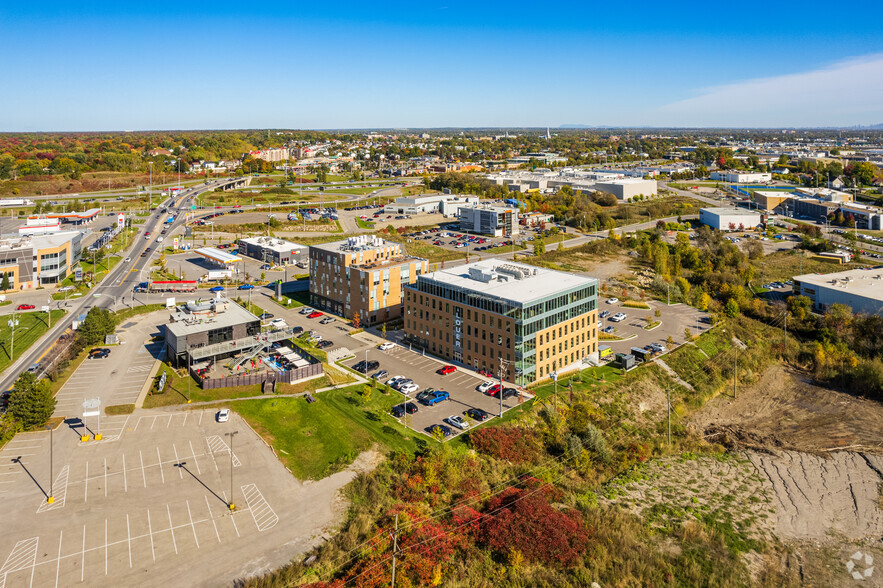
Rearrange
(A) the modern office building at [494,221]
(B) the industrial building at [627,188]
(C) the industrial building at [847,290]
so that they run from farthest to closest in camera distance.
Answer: (B) the industrial building at [627,188] < (A) the modern office building at [494,221] < (C) the industrial building at [847,290]

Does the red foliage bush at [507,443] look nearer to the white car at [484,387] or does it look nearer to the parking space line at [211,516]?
the white car at [484,387]

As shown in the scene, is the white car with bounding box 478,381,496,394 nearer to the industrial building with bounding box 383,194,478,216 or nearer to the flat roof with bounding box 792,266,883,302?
the flat roof with bounding box 792,266,883,302

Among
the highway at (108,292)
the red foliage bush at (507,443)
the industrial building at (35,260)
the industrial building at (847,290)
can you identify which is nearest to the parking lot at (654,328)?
the industrial building at (847,290)

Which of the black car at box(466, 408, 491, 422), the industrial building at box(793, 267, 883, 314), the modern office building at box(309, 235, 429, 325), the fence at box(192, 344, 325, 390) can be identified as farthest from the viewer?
the industrial building at box(793, 267, 883, 314)

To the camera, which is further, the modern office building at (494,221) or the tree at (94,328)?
the modern office building at (494,221)

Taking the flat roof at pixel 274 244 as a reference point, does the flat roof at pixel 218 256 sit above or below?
below

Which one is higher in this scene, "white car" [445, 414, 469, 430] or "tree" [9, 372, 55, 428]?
"tree" [9, 372, 55, 428]

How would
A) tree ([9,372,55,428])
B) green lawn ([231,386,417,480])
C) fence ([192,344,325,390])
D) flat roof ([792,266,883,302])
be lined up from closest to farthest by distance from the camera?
green lawn ([231,386,417,480]) < tree ([9,372,55,428]) < fence ([192,344,325,390]) < flat roof ([792,266,883,302])

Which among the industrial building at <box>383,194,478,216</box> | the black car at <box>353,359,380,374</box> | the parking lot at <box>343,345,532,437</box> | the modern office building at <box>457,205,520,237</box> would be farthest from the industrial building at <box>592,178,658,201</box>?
the black car at <box>353,359,380,374</box>
